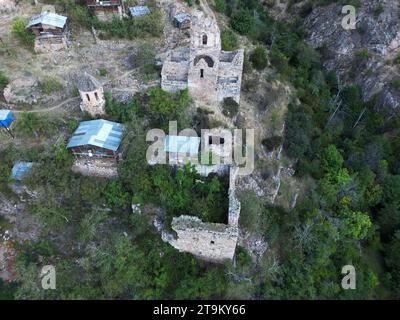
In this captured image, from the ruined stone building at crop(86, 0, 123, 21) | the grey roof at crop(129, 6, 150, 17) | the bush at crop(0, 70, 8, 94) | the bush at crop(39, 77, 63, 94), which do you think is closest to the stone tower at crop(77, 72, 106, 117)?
the bush at crop(39, 77, 63, 94)

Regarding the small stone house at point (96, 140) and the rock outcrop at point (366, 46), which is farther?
the rock outcrop at point (366, 46)

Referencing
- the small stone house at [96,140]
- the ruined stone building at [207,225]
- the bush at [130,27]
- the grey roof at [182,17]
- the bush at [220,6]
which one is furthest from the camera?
the bush at [220,6]

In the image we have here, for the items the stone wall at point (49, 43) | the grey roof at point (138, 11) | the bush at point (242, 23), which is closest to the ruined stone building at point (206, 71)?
the grey roof at point (138, 11)

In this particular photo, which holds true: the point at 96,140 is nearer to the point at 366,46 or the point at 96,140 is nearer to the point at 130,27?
the point at 130,27

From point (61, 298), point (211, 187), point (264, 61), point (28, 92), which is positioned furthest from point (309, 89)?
point (61, 298)

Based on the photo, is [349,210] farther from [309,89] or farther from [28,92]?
[28,92]

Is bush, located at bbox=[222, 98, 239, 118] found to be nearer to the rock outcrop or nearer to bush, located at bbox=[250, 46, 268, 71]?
bush, located at bbox=[250, 46, 268, 71]

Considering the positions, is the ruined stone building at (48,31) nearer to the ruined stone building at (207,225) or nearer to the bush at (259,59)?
the ruined stone building at (207,225)
